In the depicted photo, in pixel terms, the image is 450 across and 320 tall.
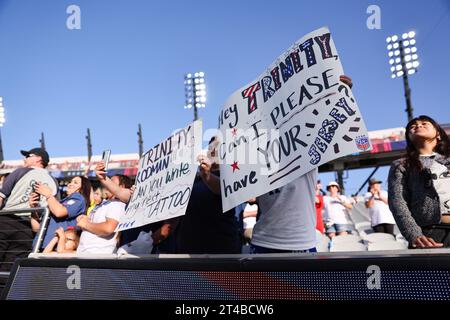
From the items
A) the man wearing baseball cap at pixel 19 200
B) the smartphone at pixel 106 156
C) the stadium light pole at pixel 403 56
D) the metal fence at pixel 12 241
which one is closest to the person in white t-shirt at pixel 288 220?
the smartphone at pixel 106 156

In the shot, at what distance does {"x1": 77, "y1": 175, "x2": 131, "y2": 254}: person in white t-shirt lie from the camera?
306 centimetres

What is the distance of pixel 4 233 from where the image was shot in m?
3.89

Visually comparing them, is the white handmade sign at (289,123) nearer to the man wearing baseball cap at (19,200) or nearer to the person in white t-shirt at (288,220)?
the person in white t-shirt at (288,220)

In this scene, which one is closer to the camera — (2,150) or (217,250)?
(217,250)

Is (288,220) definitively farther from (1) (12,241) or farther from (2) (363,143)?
(1) (12,241)

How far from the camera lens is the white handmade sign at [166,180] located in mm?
2459

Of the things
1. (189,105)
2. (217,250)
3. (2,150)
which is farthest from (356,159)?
(2,150)

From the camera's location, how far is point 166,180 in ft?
8.96

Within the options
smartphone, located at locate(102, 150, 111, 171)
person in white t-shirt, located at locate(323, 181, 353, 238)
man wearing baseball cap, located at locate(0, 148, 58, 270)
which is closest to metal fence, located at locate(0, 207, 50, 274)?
man wearing baseball cap, located at locate(0, 148, 58, 270)

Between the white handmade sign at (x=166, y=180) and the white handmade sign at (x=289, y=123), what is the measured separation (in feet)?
0.77
